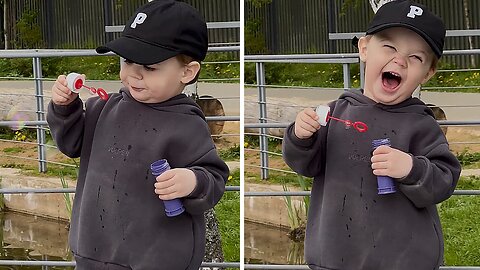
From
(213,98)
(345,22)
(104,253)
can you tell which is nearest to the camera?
(104,253)

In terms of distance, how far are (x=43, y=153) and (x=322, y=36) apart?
3.02 feet

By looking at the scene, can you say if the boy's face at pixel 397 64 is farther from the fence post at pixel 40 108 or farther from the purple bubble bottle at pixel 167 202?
the fence post at pixel 40 108

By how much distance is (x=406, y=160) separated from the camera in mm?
1537

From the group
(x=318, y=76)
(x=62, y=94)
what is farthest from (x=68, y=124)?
(x=318, y=76)

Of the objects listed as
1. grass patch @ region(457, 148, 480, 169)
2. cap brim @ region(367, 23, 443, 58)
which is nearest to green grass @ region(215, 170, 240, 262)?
grass patch @ region(457, 148, 480, 169)

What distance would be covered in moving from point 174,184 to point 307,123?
31 cm

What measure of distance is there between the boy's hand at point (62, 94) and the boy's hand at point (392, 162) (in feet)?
2.20

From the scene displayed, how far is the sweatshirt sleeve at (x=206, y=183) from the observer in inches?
64.2

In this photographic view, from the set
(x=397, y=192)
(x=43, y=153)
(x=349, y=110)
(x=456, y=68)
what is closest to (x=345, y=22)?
(x=456, y=68)

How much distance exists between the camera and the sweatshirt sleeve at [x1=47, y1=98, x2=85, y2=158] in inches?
67.0

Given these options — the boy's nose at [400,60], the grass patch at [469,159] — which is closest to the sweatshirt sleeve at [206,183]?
the boy's nose at [400,60]

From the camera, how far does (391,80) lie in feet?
5.38

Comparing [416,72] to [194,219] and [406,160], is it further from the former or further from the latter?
[194,219]

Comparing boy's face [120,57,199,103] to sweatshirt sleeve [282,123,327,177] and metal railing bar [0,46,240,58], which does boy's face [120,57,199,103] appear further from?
metal railing bar [0,46,240,58]
